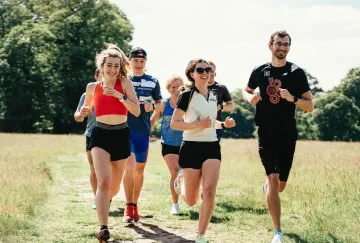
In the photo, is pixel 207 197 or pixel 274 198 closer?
pixel 207 197

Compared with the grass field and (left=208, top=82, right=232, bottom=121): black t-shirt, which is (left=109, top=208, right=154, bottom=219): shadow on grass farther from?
(left=208, top=82, right=232, bottom=121): black t-shirt

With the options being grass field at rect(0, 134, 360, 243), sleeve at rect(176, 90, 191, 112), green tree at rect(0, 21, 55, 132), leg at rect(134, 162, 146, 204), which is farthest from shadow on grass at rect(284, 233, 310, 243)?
green tree at rect(0, 21, 55, 132)

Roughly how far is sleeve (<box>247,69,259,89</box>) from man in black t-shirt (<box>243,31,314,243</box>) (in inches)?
3.9

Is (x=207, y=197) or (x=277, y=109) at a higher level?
(x=277, y=109)

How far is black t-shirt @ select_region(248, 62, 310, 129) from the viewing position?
627 cm

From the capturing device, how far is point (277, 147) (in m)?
6.42

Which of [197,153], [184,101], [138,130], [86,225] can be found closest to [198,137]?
[197,153]

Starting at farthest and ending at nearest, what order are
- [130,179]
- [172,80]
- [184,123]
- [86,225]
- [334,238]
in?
[172,80] < [130,179] < [86,225] < [334,238] < [184,123]

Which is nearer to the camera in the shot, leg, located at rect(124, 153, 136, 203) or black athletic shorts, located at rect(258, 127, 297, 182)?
black athletic shorts, located at rect(258, 127, 297, 182)

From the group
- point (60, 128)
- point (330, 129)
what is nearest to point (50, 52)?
point (60, 128)

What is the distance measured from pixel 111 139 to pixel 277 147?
204 cm

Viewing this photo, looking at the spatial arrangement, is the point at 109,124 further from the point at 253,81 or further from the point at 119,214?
the point at 119,214

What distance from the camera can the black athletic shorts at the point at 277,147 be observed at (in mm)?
6328

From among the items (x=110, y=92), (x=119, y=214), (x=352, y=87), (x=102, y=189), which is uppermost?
(x=352, y=87)
